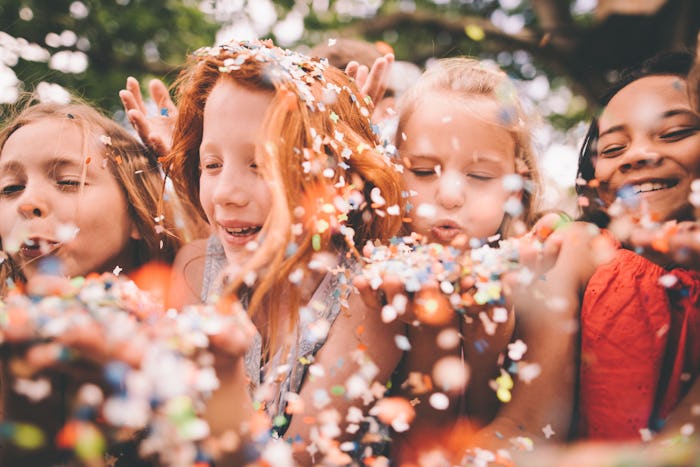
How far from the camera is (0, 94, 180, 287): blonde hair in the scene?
2684 mm

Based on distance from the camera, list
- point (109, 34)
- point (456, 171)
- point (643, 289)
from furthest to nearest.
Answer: point (109, 34)
point (456, 171)
point (643, 289)

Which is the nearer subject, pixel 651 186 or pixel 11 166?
pixel 651 186

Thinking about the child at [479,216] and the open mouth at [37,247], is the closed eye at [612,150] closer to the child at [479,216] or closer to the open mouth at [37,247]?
the child at [479,216]

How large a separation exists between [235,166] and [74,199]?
812mm

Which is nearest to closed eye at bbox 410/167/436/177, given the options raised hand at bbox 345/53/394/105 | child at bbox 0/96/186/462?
raised hand at bbox 345/53/394/105

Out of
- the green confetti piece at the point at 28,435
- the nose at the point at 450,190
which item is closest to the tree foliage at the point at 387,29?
the nose at the point at 450,190

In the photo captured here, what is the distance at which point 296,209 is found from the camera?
2027 mm

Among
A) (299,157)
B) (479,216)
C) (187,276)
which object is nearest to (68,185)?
(187,276)

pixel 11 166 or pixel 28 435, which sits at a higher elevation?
pixel 11 166

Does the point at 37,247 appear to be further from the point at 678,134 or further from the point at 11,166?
the point at 678,134

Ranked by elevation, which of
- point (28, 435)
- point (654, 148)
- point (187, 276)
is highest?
point (654, 148)

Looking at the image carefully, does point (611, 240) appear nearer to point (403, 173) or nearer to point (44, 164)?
point (403, 173)

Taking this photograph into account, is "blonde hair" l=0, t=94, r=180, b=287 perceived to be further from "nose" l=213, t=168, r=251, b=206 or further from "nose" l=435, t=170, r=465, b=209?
"nose" l=435, t=170, r=465, b=209

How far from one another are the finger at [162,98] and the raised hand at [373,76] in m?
0.99
